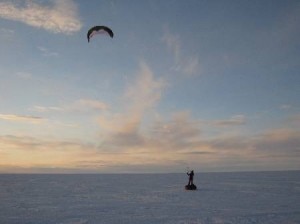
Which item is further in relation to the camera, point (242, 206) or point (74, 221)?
point (242, 206)

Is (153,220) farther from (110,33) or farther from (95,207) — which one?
(110,33)

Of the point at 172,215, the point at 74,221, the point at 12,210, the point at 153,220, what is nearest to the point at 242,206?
the point at 172,215

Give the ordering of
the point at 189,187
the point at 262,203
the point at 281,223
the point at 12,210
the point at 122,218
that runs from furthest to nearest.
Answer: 1. the point at 189,187
2. the point at 262,203
3. the point at 12,210
4. the point at 122,218
5. the point at 281,223

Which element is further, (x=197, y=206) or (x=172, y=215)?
(x=197, y=206)

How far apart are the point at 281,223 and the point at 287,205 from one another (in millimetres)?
6870

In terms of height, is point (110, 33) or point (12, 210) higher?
point (110, 33)

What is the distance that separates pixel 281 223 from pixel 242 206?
5946 mm

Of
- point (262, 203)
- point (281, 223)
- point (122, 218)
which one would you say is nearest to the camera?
point (281, 223)

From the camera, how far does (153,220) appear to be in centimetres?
1756

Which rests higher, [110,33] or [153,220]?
[110,33]

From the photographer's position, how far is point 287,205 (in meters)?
23.0

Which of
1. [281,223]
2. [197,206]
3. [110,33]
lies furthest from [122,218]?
[110,33]

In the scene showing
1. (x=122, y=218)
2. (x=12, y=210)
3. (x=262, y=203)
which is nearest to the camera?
(x=122, y=218)

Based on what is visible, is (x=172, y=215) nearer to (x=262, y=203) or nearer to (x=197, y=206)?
(x=197, y=206)
